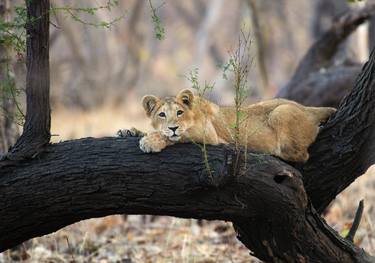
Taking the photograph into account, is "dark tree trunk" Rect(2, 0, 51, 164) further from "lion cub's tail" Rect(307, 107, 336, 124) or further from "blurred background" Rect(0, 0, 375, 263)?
"lion cub's tail" Rect(307, 107, 336, 124)

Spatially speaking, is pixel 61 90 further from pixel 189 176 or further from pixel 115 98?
pixel 189 176

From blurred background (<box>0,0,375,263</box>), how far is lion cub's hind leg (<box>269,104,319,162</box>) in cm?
68

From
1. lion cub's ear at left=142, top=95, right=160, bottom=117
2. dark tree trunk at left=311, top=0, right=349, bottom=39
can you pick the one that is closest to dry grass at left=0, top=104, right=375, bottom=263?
lion cub's ear at left=142, top=95, right=160, bottom=117

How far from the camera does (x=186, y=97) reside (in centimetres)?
563

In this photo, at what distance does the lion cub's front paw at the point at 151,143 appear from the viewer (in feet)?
16.7

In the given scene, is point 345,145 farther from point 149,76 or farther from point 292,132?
point 149,76

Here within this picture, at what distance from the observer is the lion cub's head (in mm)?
5371

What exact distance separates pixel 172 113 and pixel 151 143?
515mm

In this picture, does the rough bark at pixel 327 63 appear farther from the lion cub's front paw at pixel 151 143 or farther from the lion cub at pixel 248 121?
the lion cub's front paw at pixel 151 143

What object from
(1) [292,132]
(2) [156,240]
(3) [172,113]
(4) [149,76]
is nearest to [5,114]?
(3) [172,113]

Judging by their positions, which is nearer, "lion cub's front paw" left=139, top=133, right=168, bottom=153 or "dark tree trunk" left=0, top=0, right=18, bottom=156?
"lion cub's front paw" left=139, top=133, right=168, bottom=153

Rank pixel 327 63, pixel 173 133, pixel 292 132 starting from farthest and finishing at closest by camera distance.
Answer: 1. pixel 327 63
2. pixel 292 132
3. pixel 173 133

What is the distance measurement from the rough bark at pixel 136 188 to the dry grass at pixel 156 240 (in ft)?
5.20

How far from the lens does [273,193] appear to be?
497 centimetres
